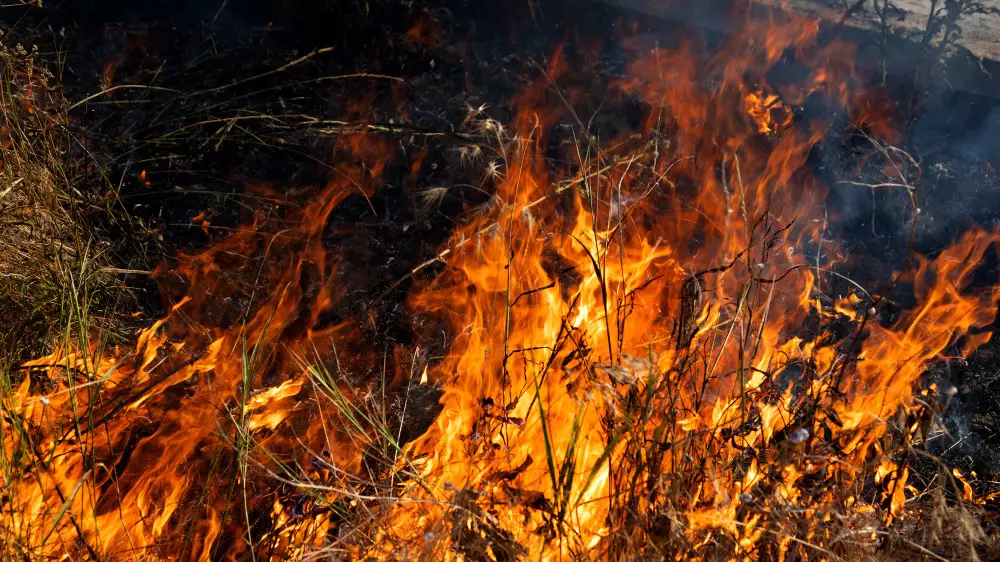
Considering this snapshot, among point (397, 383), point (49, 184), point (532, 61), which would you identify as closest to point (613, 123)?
point (532, 61)

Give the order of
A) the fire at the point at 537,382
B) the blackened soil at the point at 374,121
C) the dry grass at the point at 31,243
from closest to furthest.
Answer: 1. the fire at the point at 537,382
2. the dry grass at the point at 31,243
3. the blackened soil at the point at 374,121

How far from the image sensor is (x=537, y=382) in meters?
2.54

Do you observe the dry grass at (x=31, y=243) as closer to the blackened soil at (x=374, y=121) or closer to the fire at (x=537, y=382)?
the fire at (x=537, y=382)

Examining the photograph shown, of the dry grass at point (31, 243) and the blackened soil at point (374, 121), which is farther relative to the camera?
the blackened soil at point (374, 121)

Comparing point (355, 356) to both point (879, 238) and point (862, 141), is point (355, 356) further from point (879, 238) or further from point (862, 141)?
point (862, 141)

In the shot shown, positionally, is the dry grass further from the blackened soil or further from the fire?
the blackened soil

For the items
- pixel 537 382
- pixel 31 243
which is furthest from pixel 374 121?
pixel 537 382

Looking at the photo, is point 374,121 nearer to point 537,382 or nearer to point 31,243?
point 31,243

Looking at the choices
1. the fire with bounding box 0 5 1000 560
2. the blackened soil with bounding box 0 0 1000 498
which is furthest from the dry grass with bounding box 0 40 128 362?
the blackened soil with bounding box 0 0 1000 498

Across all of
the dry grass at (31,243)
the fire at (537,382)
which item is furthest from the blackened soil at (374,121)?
the dry grass at (31,243)

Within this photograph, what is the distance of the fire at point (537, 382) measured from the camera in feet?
6.51

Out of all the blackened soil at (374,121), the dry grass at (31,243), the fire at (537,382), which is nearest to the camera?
the fire at (537,382)

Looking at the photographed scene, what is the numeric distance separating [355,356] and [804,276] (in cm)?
217

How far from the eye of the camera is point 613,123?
4.13 metres
